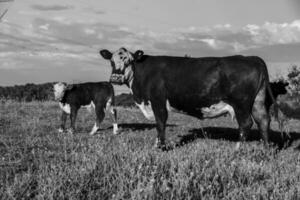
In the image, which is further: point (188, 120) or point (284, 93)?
point (188, 120)

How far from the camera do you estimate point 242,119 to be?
1028 cm

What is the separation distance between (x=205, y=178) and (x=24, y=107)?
14178 mm

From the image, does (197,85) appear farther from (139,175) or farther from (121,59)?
(139,175)

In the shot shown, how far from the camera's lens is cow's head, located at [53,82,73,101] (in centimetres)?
1583

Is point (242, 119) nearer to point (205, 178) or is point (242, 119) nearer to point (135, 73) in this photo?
point (135, 73)

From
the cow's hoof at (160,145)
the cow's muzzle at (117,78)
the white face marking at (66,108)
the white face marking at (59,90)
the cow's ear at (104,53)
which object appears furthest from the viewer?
the white face marking at (59,90)

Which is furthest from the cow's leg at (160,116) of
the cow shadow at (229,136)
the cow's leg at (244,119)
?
the cow's leg at (244,119)

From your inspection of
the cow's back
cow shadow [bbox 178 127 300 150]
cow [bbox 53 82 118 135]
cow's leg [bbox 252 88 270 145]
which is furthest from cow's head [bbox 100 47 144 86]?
cow [bbox 53 82 118 135]

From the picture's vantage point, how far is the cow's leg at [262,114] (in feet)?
34.3

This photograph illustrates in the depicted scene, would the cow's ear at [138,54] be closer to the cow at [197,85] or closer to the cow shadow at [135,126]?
the cow at [197,85]

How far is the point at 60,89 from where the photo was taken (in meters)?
15.9

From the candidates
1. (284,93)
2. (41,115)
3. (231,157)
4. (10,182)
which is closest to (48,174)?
(10,182)

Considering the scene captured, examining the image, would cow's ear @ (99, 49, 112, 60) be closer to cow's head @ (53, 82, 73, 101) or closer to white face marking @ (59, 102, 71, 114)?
white face marking @ (59, 102, 71, 114)

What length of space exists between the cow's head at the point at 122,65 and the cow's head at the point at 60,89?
507 cm
